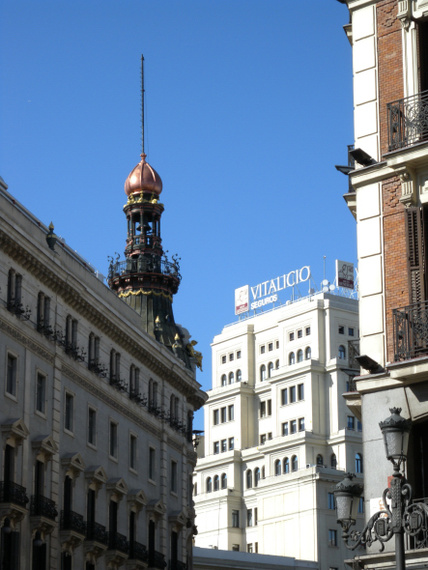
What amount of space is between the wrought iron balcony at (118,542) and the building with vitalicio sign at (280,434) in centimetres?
6038

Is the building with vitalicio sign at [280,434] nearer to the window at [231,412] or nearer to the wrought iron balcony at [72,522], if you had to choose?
the window at [231,412]

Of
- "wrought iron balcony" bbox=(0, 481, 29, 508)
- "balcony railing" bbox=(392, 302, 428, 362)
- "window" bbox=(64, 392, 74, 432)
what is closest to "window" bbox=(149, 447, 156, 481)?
"window" bbox=(64, 392, 74, 432)

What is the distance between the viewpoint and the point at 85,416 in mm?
62406

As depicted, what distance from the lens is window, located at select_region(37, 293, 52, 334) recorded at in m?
57.9

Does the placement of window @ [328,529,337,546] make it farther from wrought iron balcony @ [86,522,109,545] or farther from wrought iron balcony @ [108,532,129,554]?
wrought iron balcony @ [86,522,109,545]

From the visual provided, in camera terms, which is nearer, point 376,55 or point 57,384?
point 376,55

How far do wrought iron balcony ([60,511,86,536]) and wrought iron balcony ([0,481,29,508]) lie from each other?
14.6 ft

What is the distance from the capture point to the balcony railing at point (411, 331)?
27844 mm

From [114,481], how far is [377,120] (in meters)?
37.1

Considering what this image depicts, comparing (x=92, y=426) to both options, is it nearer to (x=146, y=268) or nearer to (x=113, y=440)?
(x=113, y=440)

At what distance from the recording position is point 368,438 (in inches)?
1118

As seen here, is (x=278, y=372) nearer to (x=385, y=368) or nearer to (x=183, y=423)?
(x=183, y=423)

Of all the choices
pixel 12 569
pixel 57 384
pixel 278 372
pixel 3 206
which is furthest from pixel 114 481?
pixel 278 372

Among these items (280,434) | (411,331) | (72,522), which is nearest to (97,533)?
(72,522)
